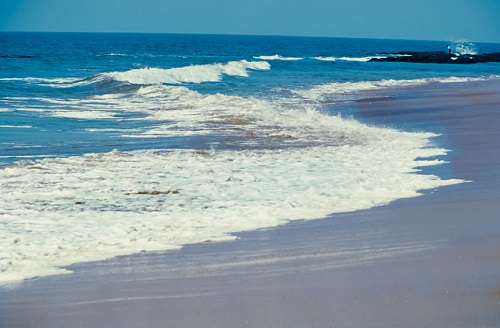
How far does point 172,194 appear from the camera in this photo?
886 cm

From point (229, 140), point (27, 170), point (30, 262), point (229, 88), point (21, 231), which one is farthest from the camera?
point (229, 88)

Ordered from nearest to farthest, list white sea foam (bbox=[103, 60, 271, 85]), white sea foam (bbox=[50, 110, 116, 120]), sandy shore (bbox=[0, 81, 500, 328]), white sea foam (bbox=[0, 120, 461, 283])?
sandy shore (bbox=[0, 81, 500, 328]) → white sea foam (bbox=[0, 120, 461, 283]) → white sea foam (bbox=[50, 110, 116, 120]) → white sea foam (bbox=[103, 60, 271, 85])

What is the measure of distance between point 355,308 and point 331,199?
360 cm

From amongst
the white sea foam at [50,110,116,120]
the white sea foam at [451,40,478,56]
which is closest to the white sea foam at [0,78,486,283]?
the white sea foam at [50,110,116,120]

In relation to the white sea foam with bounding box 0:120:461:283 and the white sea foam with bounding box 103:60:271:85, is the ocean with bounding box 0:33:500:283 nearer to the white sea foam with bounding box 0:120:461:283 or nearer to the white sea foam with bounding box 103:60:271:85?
the white sea foam with bounding box 0:120:461:283

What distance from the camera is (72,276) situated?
5.74 meters

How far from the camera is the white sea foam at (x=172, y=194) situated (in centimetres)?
669

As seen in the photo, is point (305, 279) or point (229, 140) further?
point (229, 140)

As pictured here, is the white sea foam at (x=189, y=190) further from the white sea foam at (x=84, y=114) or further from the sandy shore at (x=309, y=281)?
the white sea foam at (x=84, y=114)

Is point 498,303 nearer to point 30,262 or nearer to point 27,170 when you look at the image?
point 30,262

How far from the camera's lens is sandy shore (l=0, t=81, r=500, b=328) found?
480cm

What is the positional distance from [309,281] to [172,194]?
11.7 feet

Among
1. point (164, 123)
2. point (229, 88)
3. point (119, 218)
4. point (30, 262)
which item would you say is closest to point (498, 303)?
point (30, 262)

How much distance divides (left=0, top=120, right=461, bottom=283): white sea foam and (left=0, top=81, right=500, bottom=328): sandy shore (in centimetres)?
38
